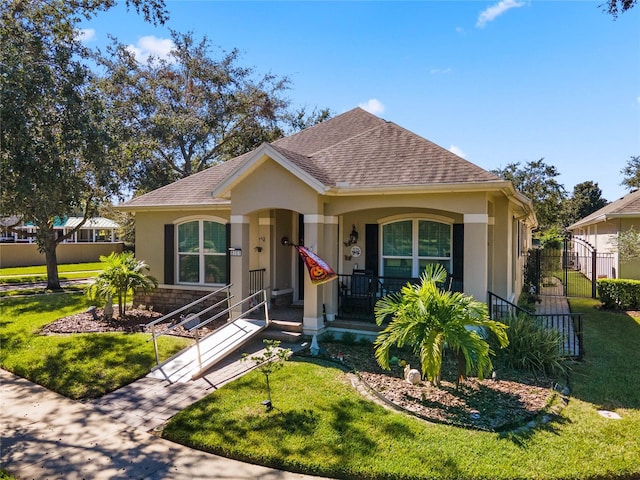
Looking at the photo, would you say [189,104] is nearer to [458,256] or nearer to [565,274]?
[458,256]

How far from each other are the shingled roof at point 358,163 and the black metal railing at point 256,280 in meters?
2.18

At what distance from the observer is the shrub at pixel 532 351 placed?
7.82 meters

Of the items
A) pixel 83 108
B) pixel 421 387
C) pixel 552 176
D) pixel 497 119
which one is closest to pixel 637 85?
pixel 497 119

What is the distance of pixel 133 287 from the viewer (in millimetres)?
11469

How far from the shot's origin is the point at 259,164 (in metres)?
10.0

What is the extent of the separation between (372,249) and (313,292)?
95.0 inches

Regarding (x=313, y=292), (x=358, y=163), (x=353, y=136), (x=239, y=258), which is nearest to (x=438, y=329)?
(x=313, y=292)

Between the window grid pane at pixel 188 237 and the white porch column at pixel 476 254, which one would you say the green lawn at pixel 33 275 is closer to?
the window grid pane at pixel 188 237

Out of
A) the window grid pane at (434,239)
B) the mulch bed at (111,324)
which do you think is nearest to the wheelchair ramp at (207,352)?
the mulch bed at (111,324)

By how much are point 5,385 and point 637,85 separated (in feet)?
52.8

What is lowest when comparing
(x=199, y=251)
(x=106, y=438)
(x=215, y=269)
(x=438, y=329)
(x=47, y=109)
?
(x=106, y=438)

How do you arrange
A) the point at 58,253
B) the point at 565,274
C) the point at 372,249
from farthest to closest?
the point at 58,253 → the point at 565,274 → the point at 372,249

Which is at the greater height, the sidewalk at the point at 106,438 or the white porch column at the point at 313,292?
the white porch column at the point at 313,292

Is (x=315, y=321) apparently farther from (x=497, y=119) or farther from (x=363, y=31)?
(x=497, y=119)
